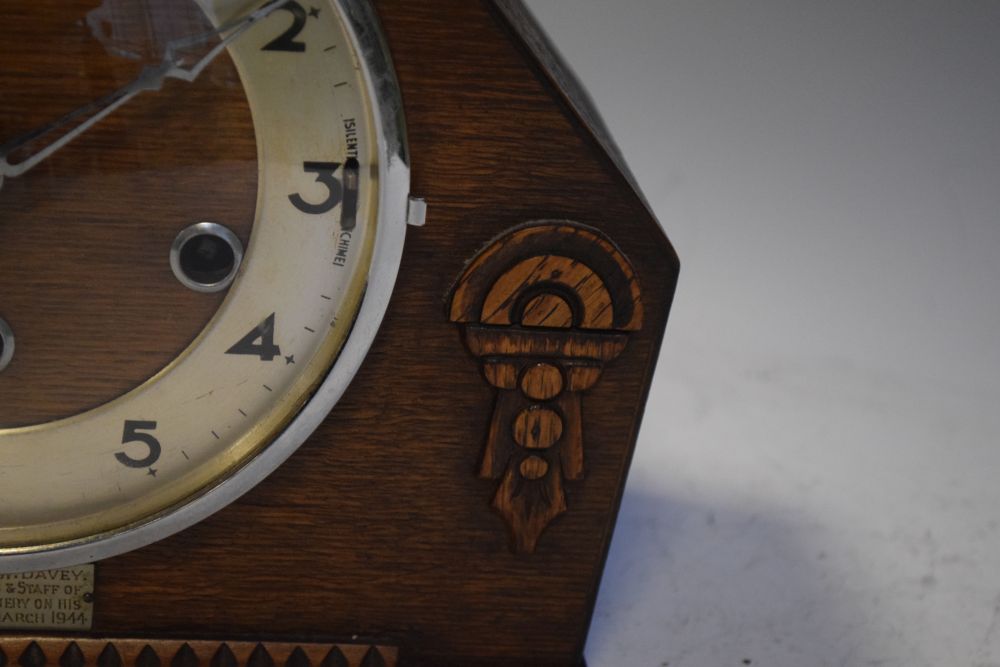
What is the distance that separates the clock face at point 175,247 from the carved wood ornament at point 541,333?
0.28 feet

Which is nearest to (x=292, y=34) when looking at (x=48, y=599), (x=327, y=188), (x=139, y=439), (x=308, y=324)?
(x=327, y=188)

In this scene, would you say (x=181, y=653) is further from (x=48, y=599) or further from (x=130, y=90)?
(x=130, y=90)

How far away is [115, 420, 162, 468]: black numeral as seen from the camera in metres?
1.11

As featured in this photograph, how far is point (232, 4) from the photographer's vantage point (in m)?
1.00

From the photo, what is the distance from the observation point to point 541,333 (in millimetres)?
1101

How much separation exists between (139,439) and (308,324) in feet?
0.57

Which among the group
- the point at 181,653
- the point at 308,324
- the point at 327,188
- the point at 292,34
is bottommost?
the point at 181,653

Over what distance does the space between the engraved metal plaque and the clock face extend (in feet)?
0.15

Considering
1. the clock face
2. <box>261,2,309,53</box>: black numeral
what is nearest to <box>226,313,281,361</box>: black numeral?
the clock face

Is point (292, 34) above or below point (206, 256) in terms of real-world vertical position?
above

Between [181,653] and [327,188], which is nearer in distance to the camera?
[327,188]

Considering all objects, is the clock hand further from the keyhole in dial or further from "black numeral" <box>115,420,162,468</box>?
"black numeral" <box>115,420,162,468</box>

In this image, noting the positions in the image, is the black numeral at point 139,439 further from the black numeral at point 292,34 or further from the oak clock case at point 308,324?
the black numeral at point 292,34

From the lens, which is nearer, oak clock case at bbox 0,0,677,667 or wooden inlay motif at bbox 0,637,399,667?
oak clock case at bbox 0,0,677,667
